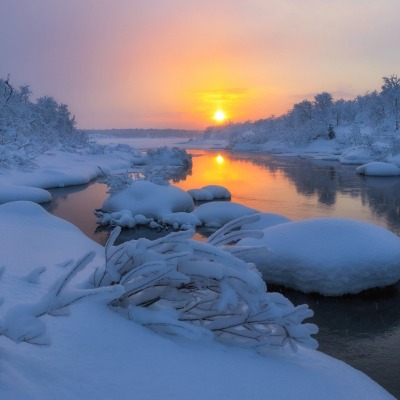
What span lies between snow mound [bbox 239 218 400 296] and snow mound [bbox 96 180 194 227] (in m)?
7.45

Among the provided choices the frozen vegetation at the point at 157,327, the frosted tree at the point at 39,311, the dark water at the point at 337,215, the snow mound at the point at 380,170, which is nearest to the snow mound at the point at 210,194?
the dark water at the point at 337,215

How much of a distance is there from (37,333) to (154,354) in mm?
874

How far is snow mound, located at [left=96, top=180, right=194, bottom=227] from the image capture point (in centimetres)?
1552

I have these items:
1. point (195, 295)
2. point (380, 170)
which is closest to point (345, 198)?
point (380, 170)

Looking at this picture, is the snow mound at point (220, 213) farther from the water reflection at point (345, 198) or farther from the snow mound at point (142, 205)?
the water reflection at point (345, 198)

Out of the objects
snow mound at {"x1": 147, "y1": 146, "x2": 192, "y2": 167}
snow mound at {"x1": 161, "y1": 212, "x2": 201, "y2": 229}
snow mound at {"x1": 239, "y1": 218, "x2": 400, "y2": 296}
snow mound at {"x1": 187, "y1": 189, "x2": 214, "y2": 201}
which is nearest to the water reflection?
snow mound at {"x1": 187, "y1": 189, "x2": 214, "y2": 201}

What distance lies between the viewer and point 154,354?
2453 millimetres

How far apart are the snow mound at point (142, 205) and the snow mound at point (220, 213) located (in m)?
1.30

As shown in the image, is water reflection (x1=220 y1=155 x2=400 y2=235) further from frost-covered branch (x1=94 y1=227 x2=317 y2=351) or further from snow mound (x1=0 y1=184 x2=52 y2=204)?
frost-covered branch (x1=94 y1=227 x2=317 y2=351)

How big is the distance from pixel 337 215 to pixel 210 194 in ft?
22.4

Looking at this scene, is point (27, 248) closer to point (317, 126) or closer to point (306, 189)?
point (306, 189)

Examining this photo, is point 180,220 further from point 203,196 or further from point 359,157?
point 359,157

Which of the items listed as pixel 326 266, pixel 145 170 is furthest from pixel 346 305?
pixel 145 170

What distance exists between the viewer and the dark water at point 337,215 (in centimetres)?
617
